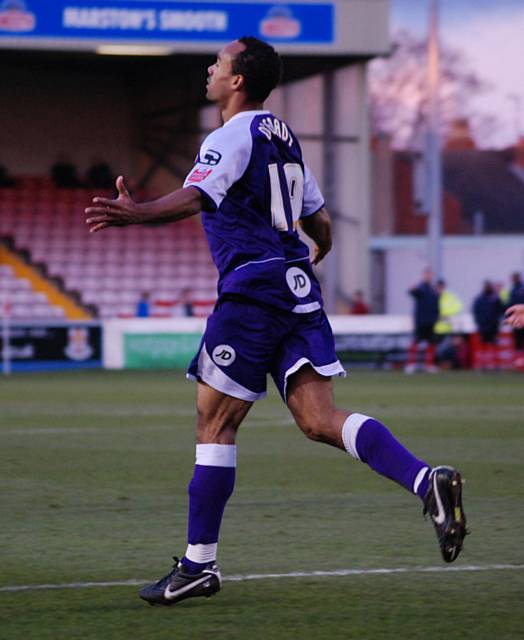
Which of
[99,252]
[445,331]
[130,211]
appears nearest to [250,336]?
[130,211]

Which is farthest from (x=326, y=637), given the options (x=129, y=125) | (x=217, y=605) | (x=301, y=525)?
(x=129, y=125)

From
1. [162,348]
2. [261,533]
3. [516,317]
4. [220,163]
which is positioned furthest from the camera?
[162,348]

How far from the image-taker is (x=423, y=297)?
2680 centimetres

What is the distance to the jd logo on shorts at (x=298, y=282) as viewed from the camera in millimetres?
5637

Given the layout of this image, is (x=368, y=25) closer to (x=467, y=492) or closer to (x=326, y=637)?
(x=467, y=492)

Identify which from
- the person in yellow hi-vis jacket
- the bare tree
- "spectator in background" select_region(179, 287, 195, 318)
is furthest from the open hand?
the bare tree

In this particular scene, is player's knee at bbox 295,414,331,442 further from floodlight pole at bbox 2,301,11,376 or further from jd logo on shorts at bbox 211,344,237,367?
floodlight pole at bbox 2,301,11,376

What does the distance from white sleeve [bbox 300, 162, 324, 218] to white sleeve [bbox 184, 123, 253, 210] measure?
48 centimetres

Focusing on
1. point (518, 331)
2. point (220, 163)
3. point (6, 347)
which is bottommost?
point (6, 347)

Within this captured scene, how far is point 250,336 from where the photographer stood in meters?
5.57

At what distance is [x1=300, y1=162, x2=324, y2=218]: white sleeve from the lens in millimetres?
Answer: 5992

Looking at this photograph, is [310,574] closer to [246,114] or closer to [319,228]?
[319,228]

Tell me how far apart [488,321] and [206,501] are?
22.3 meters

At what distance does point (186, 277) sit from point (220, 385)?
29471 millimetres
